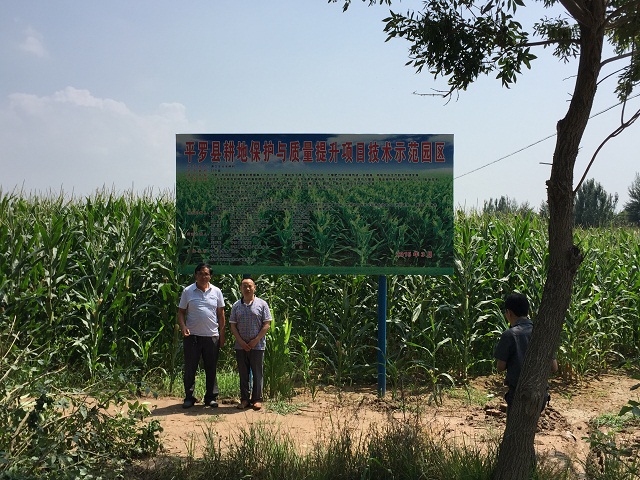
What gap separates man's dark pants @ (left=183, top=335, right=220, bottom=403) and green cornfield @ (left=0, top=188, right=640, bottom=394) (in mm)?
749

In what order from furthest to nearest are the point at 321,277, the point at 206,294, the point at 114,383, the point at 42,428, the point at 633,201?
the point at 633,201, the point at 321,277, the point at 206,294, the point at 114,383, the point at 42,428

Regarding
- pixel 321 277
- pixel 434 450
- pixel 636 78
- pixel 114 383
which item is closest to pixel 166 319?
pixel 321 277

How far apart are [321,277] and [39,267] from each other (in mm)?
4049

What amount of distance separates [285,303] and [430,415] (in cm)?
306

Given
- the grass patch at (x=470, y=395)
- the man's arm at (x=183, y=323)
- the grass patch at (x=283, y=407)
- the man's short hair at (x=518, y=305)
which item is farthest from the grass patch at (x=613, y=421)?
the man's arm at (x=183, y=323)

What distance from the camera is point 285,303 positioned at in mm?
10469

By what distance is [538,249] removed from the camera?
11227mm

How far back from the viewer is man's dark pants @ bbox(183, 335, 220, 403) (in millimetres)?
8500

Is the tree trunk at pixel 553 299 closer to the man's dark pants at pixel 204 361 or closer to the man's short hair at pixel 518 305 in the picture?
the man's short hair at pixel 518 305

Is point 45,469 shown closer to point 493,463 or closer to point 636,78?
point 493,463

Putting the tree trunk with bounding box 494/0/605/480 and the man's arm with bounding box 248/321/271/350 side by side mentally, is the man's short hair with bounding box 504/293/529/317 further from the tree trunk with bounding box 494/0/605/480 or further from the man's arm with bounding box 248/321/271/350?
the man's arm with bounding box 248/321/271/350

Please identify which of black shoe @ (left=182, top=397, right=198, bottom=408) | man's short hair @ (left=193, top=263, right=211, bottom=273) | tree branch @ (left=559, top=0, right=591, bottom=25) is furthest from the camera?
man's short hair @ (left=193, top=263, right=211, bottom=273)

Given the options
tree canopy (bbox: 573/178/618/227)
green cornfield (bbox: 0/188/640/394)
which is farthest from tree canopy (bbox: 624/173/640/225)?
green cornfield (bbox: 0/188/640/394)

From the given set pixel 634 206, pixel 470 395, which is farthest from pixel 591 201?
pixel 470 395
